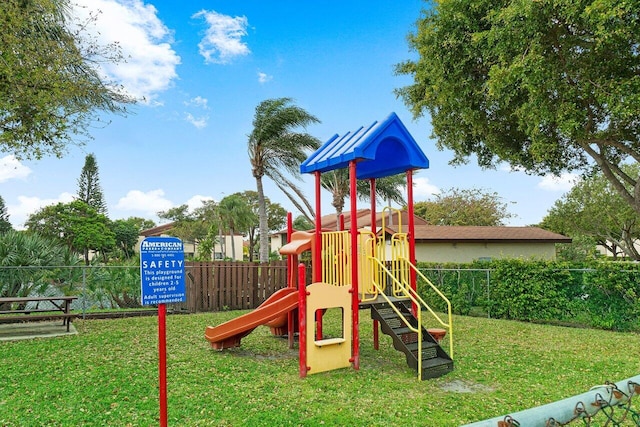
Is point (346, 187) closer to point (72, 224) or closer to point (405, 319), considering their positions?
point (405, 319)

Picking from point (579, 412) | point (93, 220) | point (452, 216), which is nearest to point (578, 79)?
point (579, 412)

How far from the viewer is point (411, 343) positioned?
6719 mm

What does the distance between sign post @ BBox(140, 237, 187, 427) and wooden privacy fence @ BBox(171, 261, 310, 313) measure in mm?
10664

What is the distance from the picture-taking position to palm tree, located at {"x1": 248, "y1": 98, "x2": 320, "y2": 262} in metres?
20.3

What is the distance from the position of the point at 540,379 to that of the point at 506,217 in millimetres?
34150

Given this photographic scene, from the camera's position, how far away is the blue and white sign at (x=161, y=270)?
3505 millimetres

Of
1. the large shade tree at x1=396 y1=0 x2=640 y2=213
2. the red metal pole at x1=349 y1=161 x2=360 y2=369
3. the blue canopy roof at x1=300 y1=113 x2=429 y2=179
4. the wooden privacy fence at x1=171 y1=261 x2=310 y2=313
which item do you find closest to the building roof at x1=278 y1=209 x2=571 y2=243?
the wooden privacy fence at x1=171 y1=261 x2=310 y2=313

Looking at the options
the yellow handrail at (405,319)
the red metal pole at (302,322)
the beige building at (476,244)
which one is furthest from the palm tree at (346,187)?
the red metal pole at (302,322)

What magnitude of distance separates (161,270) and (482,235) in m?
21.2

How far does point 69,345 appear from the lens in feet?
27.3

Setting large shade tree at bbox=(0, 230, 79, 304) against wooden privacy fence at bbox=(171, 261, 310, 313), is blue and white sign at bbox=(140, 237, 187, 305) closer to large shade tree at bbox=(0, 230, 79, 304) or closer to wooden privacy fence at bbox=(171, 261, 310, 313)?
large shade tree at bbox=(0, 230, 79, 304)

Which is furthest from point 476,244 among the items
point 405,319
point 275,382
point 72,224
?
point 72,224

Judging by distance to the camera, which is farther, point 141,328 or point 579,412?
point 141,328

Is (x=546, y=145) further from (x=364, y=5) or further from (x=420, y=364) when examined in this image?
(x=420, y=364)
